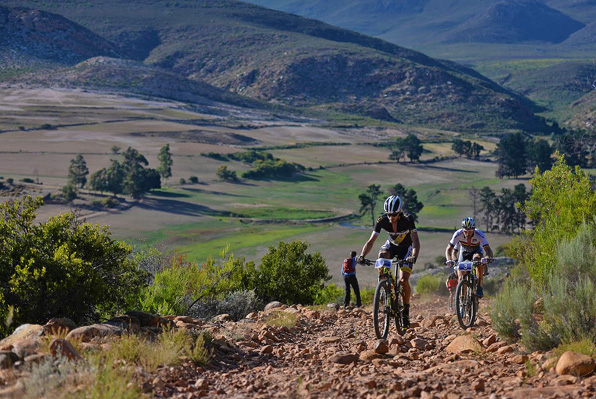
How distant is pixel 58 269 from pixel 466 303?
6.46 meters

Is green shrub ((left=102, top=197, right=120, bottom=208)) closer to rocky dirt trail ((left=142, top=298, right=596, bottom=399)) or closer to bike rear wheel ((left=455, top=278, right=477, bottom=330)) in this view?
rocky dirt trail ((left=142, top=298, right=596, bottom=399))

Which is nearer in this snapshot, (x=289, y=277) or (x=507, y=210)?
(x=289, y=277)

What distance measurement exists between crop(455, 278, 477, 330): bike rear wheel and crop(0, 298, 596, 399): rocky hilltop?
9.2 inches

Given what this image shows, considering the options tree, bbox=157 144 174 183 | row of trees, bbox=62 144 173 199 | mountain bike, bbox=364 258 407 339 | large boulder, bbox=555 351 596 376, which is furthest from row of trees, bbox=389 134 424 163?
large boulder, bbox=555 351 596 376

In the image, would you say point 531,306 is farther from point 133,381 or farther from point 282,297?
point 282,297

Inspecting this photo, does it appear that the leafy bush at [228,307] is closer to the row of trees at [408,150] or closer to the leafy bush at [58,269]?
the leafy bush at [58,269]

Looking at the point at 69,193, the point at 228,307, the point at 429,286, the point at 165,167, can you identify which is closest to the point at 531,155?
the point at 165,167

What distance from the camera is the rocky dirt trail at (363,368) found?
287 inches

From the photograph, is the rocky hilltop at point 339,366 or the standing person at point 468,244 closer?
the rocky hilltop at point 339,366

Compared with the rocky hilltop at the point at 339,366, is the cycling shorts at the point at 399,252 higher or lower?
higher

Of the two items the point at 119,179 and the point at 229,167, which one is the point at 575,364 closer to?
the point at 119,179

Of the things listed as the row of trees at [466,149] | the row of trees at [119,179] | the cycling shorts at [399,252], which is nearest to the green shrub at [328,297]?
the cycling shorts at [399,252]

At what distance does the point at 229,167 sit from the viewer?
367ft

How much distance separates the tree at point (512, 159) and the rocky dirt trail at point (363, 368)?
11141cm
